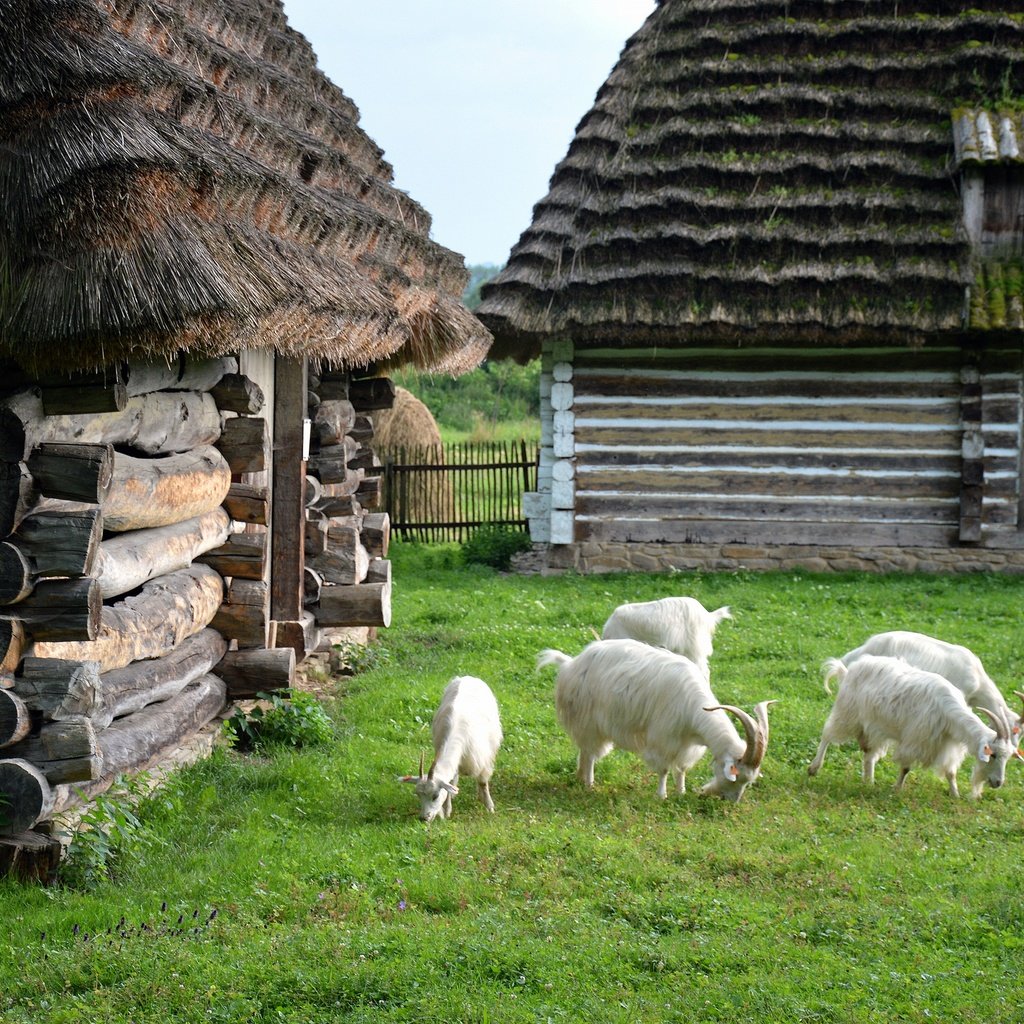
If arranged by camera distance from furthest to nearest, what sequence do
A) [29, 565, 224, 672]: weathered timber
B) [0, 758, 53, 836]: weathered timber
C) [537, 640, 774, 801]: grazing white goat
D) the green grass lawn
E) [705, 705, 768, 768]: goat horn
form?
[537, 640, 774, 801]: grazing white goat < [705, 705, 768, 768]: goat horn < [29, 565, 224, 672]: weathered timber < [0, 758, 53, 836]: weathered timber < the green grass lawn

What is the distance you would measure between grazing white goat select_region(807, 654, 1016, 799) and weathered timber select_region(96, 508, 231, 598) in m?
3.78

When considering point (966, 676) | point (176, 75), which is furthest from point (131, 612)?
point (966, 676)

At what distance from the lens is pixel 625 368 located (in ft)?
48.6

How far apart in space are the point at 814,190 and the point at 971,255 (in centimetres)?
193

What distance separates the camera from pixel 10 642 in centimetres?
488

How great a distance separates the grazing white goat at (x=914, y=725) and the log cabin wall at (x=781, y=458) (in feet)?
24.5

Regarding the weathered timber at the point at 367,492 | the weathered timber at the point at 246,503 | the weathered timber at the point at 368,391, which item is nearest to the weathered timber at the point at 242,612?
the weathered timber at the point at 246,503

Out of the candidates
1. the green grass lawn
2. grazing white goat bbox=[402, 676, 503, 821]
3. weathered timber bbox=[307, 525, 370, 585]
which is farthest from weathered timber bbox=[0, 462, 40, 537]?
weathered timber bbox=[307, 525, 370, 585]

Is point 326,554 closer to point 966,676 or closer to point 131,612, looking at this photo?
point 131,612

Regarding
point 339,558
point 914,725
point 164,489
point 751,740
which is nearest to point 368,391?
point 339,558

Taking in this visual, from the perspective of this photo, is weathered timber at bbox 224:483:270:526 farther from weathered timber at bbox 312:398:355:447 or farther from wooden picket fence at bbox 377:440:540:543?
wooden picket fence at bbox 377:440:540:543

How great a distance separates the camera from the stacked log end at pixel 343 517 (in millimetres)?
9031

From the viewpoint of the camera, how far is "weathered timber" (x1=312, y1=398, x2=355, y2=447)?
970 cm

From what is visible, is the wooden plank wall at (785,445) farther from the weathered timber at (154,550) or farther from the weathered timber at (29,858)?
the weathered timber at (29,858)
